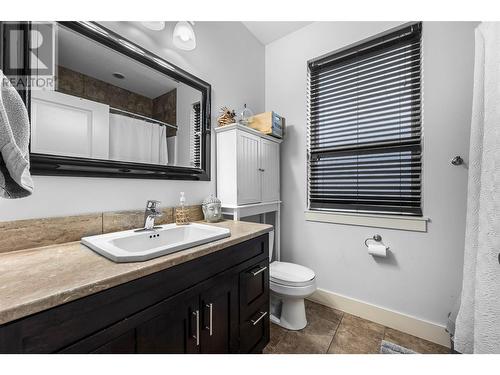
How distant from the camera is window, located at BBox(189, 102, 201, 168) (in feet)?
5.03

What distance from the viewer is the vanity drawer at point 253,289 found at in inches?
43.4

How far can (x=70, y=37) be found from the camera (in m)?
1.00

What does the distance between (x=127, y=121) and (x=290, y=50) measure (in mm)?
1806

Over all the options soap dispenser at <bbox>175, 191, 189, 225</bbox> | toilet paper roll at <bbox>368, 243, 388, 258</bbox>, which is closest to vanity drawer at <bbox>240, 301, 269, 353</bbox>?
soap dispenser at <bbox>175, 191, 189, 225</bbox>

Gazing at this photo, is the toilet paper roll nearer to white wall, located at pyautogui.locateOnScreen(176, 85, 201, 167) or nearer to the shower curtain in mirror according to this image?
the shower curtain in mirror

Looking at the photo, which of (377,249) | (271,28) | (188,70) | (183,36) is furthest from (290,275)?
(271,28)

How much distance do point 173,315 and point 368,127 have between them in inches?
74.4

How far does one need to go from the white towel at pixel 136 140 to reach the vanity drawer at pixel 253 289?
2.82ft

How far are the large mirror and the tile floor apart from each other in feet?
4.44

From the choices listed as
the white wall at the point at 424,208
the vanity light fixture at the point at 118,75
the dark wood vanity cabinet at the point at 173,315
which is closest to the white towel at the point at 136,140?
the vanity light fixture at the point at 118,75

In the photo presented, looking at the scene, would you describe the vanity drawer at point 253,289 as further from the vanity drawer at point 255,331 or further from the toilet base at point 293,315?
the toilet base at point 293,315

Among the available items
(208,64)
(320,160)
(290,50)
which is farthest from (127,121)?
Result: (290,50)

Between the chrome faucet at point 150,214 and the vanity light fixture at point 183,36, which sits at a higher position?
the vanity light fixture at point 183,36

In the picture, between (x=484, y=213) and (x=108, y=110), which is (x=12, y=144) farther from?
(x=484, y=213)
